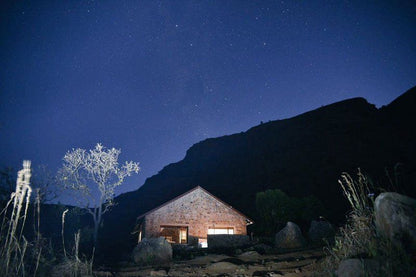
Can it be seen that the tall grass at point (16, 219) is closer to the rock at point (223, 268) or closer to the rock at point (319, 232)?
the rock at point (223, 268)

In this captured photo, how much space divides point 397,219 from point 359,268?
1.12m

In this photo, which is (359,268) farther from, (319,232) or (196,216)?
(196,216)

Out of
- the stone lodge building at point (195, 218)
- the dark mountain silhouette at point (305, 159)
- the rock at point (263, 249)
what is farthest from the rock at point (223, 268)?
the dark mountain silhouette at point (305, 159)

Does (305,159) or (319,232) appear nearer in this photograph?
Answer: (319,232)

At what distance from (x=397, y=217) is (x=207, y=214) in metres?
21.7

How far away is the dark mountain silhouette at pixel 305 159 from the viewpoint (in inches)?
1740

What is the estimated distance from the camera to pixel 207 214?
24.2 m

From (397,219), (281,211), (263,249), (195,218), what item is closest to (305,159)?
(281,211)

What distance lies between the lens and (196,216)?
78.3 feet

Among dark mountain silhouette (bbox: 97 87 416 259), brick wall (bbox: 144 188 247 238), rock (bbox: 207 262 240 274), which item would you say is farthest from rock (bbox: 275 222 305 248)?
dark mountain silhouette (bbox: 97 87 416 259)

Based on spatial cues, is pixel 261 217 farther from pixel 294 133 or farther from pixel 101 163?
pixel 294 133

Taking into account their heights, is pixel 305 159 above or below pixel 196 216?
above

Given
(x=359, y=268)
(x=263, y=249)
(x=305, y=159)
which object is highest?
(x=305, y=159)

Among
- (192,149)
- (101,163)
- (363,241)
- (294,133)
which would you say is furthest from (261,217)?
(192,149)
